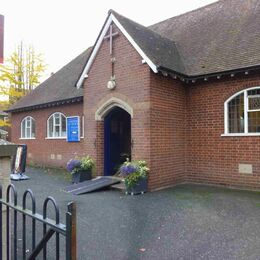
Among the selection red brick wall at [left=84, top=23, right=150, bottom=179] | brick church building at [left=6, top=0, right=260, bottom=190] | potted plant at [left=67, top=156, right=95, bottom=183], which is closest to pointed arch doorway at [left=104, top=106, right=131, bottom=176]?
brick church building at [left=6, top=0, right=260, bottom=190]

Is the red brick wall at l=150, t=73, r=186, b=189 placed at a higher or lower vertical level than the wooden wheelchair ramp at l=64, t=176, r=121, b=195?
higher

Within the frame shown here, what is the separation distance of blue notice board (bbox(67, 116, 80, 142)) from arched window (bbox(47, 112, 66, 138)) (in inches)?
32.9

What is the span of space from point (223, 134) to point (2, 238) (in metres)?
8.96

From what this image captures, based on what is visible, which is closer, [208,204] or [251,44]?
[208,204]

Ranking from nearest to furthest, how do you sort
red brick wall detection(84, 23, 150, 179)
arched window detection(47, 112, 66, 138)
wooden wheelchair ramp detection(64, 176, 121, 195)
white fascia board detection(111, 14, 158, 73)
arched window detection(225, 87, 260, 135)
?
white fascia board detection(111, 14, 158, 73), arched window detection(225, 87, 260, 135), wooden wheelchair ramp detection(64, 176, 121, 195), red brick wall detection(84, 23, 150, 179), arched window detection(47, 112, 66, 138)

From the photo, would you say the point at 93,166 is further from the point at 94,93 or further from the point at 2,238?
the point at 2,238

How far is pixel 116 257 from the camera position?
4.73 metres

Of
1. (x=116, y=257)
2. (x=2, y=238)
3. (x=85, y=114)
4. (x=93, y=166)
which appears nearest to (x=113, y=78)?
(x=85, y=114)

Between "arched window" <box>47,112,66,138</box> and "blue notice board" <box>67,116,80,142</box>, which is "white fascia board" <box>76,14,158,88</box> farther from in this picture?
"arched window" <box>47,112,66,138</box>

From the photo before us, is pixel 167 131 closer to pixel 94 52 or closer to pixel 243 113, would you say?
pixel 243 113

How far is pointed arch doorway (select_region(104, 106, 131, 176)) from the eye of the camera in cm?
1267

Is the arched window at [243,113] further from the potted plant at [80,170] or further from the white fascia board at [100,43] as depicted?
the potted plant at [80,170]

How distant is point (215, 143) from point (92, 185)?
491 cm

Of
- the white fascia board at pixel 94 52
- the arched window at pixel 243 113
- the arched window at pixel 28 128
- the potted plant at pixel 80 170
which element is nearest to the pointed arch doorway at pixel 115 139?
the potted plant at pixel 80 170
